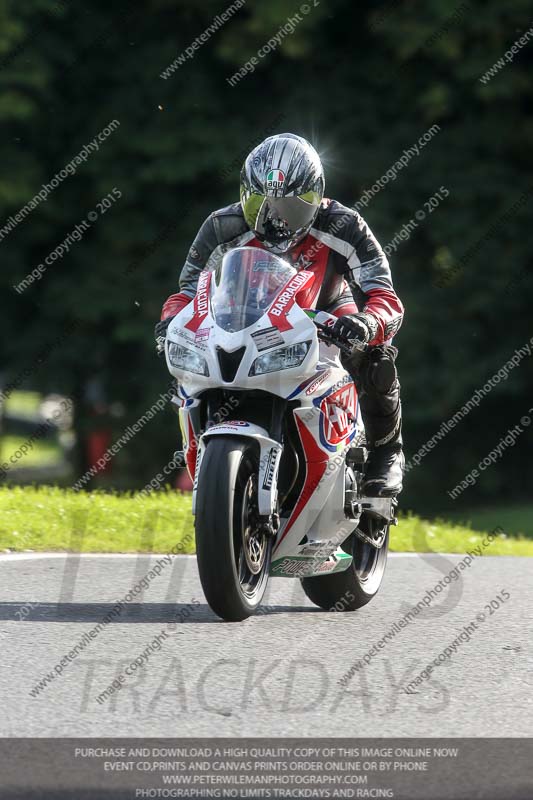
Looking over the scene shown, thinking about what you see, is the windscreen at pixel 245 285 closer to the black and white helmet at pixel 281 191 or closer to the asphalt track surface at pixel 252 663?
the black and white helmet at pixel 281 191

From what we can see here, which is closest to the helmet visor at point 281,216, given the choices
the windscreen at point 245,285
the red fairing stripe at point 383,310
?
the windscreen at point 245,285

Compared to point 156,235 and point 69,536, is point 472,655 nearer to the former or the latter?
point 69,536

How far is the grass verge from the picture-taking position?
8891 mm

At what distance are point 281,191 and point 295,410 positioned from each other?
0.99m

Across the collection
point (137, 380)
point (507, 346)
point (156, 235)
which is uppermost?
point (507, 346)

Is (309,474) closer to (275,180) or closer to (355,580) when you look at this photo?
(355,580)

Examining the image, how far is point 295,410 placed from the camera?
20.4 ft

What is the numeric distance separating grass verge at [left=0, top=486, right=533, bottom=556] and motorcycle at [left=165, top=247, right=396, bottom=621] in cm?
269

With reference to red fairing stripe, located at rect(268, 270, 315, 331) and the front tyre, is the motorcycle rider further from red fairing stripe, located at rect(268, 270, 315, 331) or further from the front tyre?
the front tyre

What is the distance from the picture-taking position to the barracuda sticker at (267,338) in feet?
19.7

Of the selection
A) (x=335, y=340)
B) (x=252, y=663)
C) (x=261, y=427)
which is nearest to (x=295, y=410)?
(x=261, y=427)

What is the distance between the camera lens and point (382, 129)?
20.1 metres

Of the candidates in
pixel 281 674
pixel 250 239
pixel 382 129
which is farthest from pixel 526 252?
pixel 281 674

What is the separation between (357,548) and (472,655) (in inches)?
58.5
